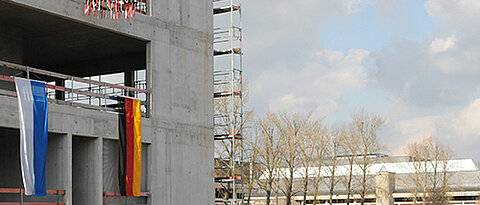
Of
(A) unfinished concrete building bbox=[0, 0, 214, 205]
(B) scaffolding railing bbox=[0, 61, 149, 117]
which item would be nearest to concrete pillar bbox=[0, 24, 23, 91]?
(A) unfinished concrete building bbox=[0, 0, 214, 205]

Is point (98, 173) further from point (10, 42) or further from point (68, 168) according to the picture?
point (10, 42)

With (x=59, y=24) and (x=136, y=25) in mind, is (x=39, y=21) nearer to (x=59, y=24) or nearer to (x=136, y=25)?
(x=59, y=24)

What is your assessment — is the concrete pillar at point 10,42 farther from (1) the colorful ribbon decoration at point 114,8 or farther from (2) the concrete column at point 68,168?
(2) the concrete column at point 68,168

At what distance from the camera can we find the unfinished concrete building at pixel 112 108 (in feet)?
79.0

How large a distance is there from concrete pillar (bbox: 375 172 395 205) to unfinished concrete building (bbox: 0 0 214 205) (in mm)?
58482

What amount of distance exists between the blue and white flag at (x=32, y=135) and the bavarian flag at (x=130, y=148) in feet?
12.9

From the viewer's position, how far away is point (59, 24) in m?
27.8

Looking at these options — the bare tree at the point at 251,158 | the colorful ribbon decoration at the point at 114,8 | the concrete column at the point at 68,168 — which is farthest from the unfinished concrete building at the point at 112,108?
the bare tree at the point at 251,158

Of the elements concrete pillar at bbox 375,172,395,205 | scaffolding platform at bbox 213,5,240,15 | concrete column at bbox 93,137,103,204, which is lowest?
concrete pillar at bbox 375,172,395,205

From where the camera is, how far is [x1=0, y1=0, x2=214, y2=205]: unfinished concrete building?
948 inches

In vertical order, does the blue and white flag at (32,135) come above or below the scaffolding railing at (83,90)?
below

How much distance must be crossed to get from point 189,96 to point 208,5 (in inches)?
181

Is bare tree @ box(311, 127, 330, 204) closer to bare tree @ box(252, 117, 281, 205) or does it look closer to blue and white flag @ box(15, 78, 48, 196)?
bare tree @ box(252, 117, 281, 205)

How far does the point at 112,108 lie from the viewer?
97.8 feet
